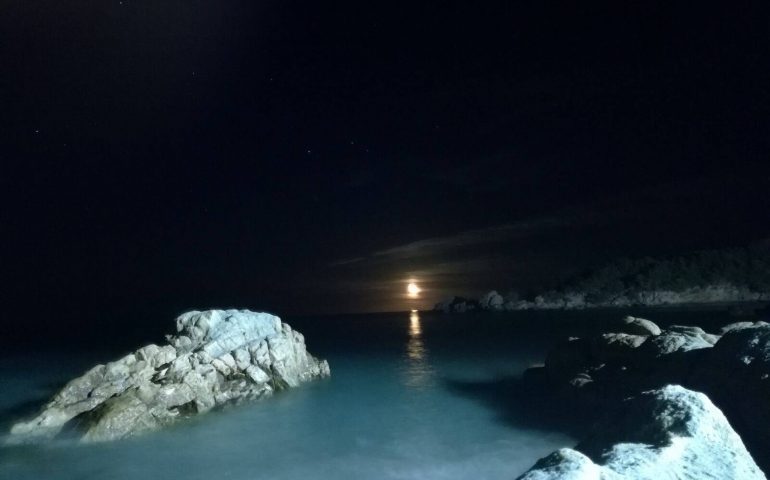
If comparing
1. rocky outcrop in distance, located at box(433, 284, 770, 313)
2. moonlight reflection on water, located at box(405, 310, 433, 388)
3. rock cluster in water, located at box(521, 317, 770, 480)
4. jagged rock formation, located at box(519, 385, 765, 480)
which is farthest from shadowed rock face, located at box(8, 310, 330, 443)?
rocky outcrop in distance, located at box(433, 284, 770, 313)

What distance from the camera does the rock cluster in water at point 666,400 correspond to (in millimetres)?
7344

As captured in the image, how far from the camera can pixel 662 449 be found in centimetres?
772

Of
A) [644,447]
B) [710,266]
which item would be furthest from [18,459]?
[710,266]

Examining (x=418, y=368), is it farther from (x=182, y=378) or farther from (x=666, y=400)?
(x=666, y=400)

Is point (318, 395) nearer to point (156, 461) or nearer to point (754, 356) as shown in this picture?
point (156, 461)

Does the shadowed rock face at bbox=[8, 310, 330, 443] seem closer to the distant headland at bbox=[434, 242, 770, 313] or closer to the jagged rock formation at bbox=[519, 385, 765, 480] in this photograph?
the jagged rock formation at bbox=[519, 385, 765, 480]

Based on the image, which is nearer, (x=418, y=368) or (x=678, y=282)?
(x=418, y=368)

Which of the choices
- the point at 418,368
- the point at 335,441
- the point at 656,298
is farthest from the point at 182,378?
the point at 656,298

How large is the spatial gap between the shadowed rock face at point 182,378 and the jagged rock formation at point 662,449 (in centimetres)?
2148

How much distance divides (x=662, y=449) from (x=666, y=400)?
5.41 feet

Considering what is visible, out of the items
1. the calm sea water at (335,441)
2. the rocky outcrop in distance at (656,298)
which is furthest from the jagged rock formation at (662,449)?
the rocky outcrop in distance at (656,298)

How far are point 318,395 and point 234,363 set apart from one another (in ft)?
20.6

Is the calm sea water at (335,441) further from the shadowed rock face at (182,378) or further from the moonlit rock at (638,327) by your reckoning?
the moonlit rock at (638,327)

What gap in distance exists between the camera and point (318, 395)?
3247cm
